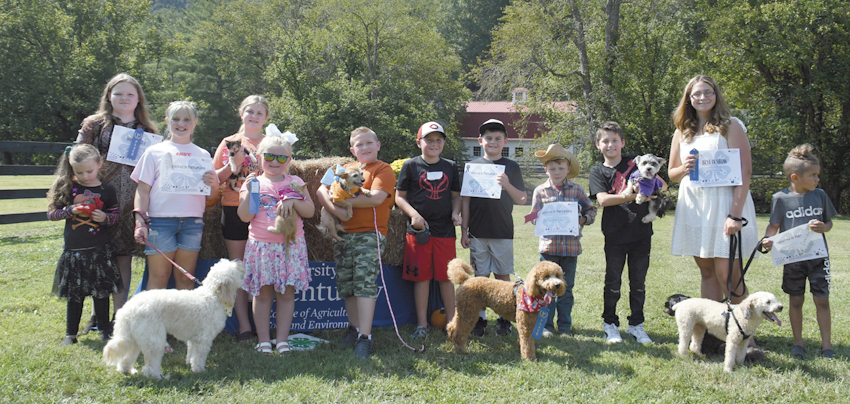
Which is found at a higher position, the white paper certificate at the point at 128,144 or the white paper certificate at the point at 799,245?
the white paper certificate at the point at 128,144

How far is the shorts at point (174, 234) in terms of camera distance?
414 centimetres

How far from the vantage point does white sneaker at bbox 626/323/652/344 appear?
472 centimetres

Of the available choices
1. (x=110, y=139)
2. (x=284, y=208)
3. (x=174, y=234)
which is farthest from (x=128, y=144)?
(x=284, y=208)

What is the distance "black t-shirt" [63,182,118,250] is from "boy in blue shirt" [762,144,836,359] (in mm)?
5646

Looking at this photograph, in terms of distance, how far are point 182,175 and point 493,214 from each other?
2.82m

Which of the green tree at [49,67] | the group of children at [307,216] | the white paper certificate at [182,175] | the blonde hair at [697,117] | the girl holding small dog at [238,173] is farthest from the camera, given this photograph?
the green tree at [49,67]

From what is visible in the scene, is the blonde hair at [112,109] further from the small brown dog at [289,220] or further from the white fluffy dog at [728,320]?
the white fluffy dog at [728,320]

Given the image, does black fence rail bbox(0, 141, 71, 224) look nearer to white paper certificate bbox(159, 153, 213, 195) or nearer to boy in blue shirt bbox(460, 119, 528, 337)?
white paper certificate bbox(159, 153, 213, 195)

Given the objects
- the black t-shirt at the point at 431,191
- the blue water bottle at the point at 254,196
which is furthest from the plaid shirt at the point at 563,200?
the blue water bottle at the point at 254,196

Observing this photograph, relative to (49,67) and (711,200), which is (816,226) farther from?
(49,67)

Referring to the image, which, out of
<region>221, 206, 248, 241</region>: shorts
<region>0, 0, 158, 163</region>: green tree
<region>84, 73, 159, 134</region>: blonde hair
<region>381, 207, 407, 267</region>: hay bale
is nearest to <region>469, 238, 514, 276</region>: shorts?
<region>381, 207, 407, 267</region>: hay bale

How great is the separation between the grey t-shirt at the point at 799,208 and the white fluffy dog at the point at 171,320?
4.61 m

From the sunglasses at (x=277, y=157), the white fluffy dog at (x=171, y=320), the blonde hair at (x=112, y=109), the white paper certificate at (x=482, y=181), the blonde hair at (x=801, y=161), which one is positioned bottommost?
the white fluffy dog at (x=171, y=320)

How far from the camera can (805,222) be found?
426 centimetres
